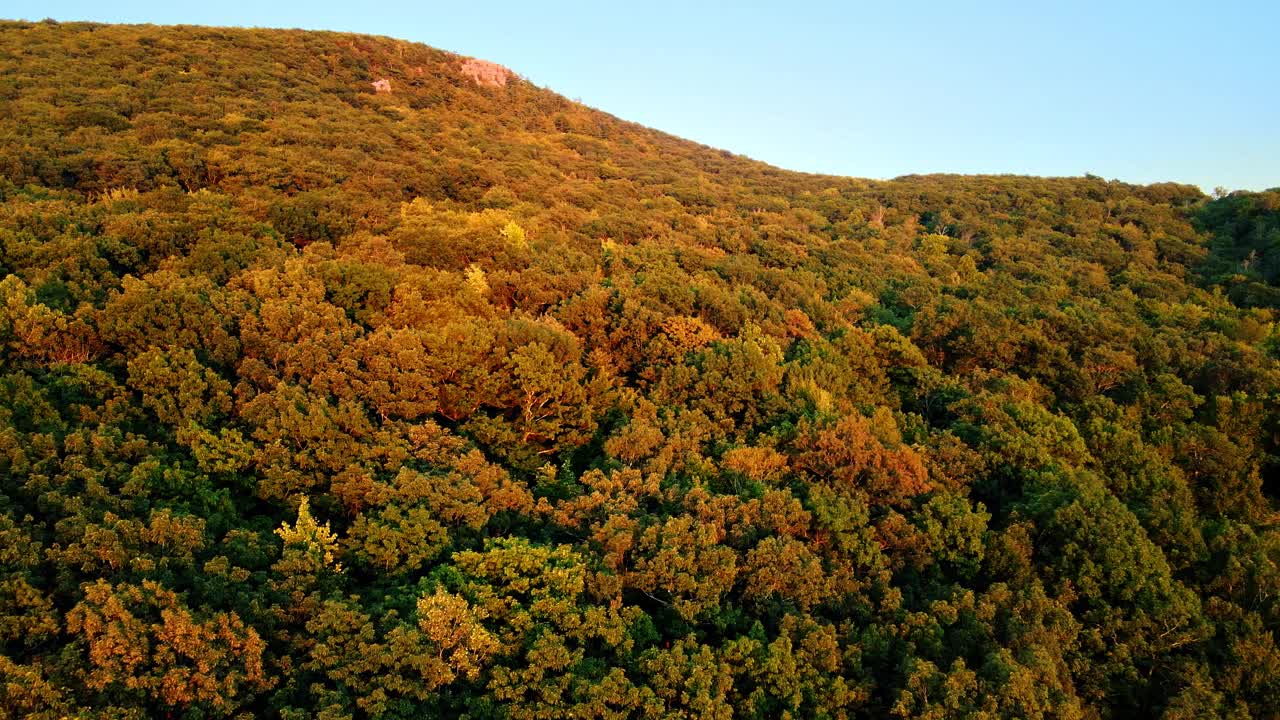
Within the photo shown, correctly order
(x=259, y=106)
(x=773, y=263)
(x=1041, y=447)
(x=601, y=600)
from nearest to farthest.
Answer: (x=601, y=600), (x=1041, y=447), (x=773, y=263), (x=259, y=106)

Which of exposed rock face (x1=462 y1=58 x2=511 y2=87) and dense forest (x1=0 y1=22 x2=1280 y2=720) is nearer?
dense forest (x1=0 y1=22 x2=1280 y2=720)

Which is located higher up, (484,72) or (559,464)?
(484,72)

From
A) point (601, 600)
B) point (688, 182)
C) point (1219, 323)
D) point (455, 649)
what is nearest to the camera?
point (455, 649)

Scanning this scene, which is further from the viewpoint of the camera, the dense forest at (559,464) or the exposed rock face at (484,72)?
the exposed rock face at (484,72)

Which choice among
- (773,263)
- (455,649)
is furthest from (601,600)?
(773,263)

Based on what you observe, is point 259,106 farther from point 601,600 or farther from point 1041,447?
point 1041,447
